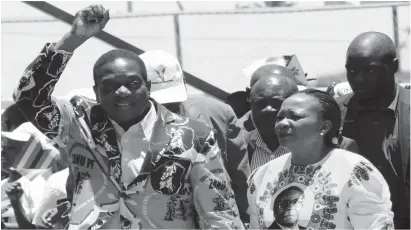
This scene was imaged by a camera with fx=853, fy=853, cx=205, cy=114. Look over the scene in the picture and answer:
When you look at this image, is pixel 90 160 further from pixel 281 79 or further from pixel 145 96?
pixel 281 79

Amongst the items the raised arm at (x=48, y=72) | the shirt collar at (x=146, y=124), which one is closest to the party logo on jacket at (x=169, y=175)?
the shirt collar at (x=146, y=124)

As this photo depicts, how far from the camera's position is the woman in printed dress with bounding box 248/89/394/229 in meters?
3.43

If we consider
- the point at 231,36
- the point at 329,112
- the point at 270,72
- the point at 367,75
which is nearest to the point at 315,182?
the point at 329,112

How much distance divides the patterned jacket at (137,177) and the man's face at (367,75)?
1.45 meters

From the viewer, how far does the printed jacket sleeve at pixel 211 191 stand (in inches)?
139

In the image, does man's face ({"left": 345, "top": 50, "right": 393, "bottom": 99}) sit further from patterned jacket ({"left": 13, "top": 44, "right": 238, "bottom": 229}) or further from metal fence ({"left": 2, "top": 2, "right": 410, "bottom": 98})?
metal fence ({"left": 2, "top": 2, "right": 410, "bottom": 98})

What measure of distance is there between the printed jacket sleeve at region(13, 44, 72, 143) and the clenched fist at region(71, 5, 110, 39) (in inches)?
4.6

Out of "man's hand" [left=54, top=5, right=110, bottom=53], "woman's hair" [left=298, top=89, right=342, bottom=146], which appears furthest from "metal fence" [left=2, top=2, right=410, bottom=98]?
"man's hand" [left=54, top=5, right=110, bottom=53]

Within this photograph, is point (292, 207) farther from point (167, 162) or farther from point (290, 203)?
point (167, 162)

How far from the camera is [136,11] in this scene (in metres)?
7.70

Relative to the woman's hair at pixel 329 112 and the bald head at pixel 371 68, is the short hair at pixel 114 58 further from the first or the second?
the bald head at pixel 371 68

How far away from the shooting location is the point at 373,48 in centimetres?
490

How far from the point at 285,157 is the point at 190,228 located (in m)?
0.54

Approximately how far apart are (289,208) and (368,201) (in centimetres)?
34
